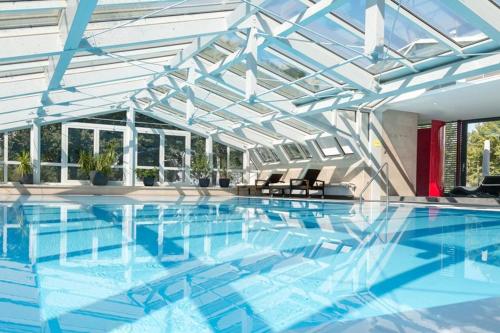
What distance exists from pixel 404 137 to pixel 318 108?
4.35 m

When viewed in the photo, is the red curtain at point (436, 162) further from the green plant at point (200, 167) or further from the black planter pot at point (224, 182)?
the green plant at point (200, 167)

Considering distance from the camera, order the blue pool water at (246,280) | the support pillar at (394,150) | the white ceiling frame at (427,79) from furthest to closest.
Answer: the support pillar at (394,150) < the white ceiling frame at (427,79) < the blue pool water at (246,280)

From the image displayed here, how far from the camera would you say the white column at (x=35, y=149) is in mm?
17109

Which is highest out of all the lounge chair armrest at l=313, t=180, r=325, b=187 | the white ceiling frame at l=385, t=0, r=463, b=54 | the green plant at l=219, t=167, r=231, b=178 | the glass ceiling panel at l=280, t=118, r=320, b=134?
the white ceiling frame at l=385, t=0, r=463, b=54

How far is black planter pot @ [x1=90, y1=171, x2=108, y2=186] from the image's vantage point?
56.5 feet

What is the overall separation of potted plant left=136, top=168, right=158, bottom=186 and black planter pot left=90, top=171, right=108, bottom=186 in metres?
1.65

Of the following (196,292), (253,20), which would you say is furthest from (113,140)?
(196,292)

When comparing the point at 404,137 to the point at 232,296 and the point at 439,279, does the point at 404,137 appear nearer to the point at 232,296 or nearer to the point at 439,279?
the point at 439,279

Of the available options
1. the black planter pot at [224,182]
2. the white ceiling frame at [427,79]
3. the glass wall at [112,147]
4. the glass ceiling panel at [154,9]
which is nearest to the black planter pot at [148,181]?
the glass wall at [112,147]

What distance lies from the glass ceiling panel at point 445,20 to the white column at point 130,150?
13.5 metres

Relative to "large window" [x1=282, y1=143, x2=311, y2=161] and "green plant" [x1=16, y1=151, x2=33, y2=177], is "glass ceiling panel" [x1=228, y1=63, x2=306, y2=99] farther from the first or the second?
"green plant" [x1=16, y1=151, x2=33, y2=177]

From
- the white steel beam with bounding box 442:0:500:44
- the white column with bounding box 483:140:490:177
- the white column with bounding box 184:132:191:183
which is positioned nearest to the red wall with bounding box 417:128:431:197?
the white column with bounding box 483:140:490:177

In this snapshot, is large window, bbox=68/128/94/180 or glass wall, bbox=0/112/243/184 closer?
glass wall, bbox=0/112/243/184

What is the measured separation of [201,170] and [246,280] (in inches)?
630
